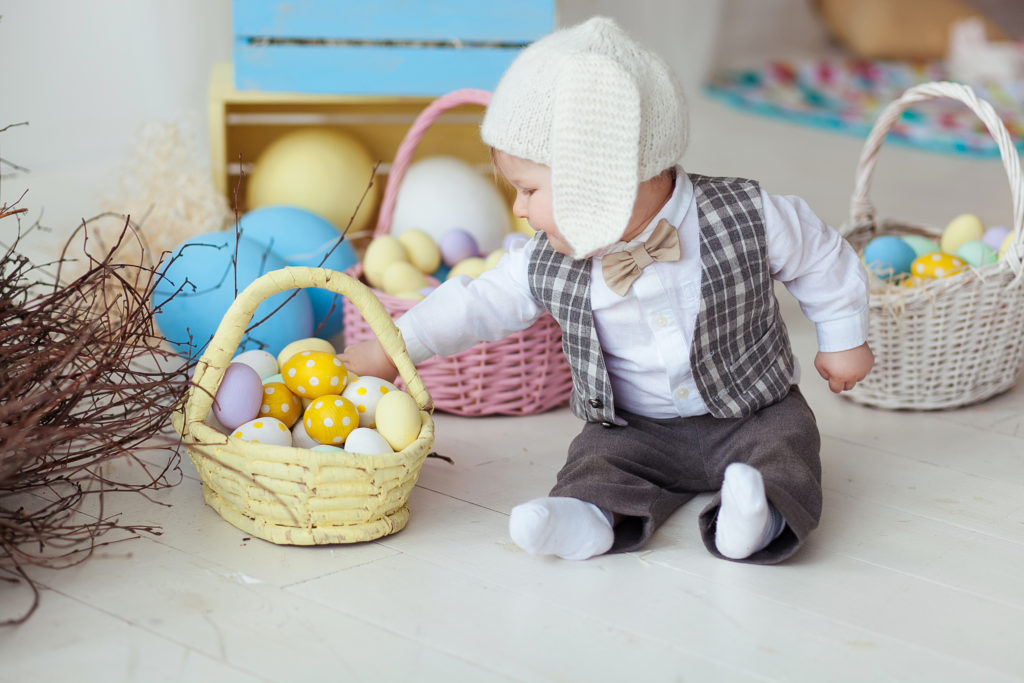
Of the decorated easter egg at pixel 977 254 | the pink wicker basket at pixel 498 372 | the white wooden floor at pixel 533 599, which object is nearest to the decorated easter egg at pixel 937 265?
the decorated easter egg at pixel 977 254

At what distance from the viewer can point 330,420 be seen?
113 cm

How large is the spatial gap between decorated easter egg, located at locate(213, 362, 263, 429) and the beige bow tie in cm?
41

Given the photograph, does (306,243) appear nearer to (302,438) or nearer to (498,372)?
(498,372)

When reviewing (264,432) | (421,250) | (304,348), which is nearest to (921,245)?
(421,250)

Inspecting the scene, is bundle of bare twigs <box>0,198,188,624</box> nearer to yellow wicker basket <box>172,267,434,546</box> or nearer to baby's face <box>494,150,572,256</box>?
yellow wicker basket <box>172,267,434,546</box>

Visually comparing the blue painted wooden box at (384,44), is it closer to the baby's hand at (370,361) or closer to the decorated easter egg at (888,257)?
the decorated easter egg at (888,257)

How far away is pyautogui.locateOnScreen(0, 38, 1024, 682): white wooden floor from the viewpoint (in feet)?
2.95

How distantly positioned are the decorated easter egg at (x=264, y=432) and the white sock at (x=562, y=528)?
0.26 metres

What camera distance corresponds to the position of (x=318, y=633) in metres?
0.94

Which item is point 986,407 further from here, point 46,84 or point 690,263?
point 46,84

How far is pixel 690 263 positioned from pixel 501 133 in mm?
259

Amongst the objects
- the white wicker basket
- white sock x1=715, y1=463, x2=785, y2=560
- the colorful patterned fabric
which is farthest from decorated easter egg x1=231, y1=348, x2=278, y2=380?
the colorful patterned fabric

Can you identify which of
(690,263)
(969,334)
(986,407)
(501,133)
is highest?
(501,133)

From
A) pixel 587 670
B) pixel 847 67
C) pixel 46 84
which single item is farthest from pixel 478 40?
pixel 847 67
